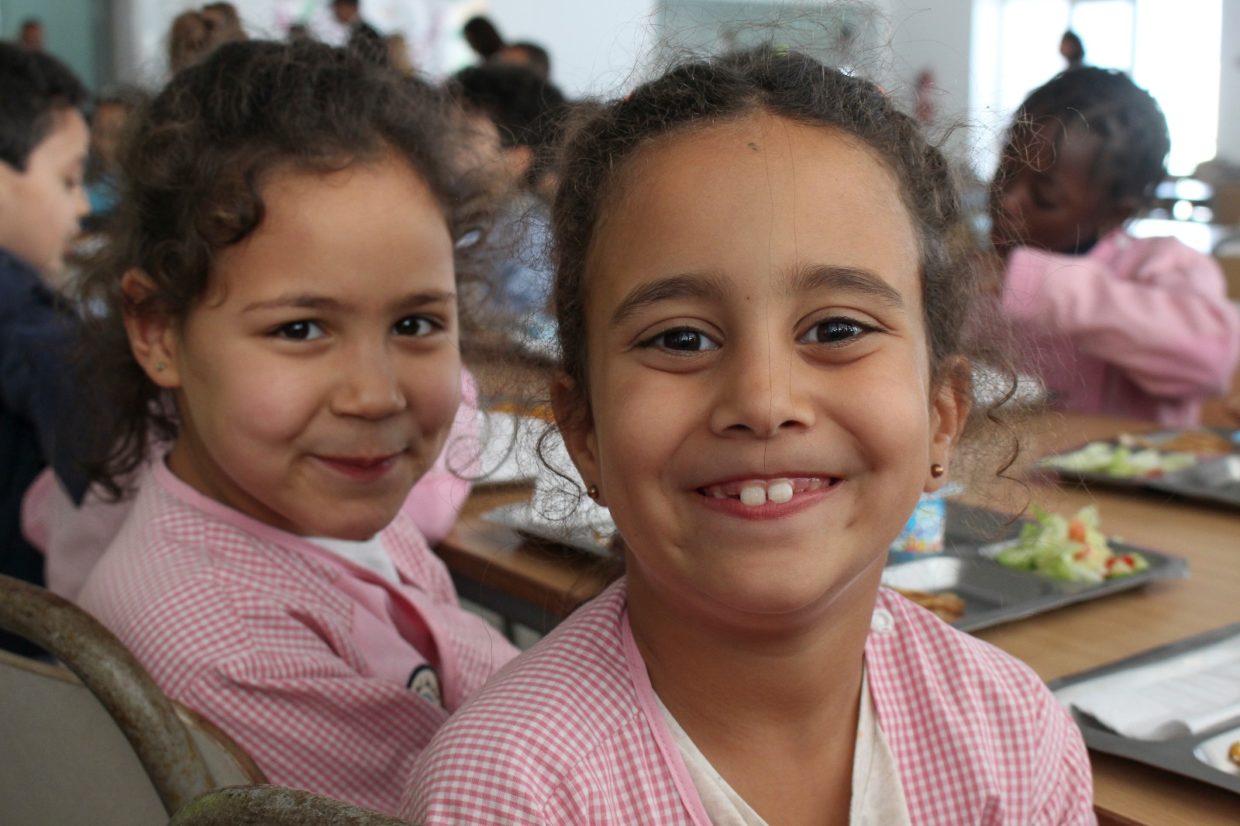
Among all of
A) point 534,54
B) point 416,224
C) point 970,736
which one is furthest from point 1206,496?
point 534,54

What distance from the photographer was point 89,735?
730 millimetres

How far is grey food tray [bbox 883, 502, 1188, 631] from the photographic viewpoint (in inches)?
45.0

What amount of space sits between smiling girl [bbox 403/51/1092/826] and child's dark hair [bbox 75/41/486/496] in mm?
370

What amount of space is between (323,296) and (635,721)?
51 cm

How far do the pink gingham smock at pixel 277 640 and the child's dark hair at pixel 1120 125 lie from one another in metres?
1.68

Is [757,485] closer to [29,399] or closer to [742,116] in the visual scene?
[742,116]

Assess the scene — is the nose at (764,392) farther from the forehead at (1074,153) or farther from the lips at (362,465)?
the forehead at (1074,153)

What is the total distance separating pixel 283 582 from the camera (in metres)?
1.10

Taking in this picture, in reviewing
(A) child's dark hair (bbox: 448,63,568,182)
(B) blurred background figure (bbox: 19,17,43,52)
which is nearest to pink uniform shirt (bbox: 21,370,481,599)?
(A) child's dark hair (bbox: 448,63,568,182)

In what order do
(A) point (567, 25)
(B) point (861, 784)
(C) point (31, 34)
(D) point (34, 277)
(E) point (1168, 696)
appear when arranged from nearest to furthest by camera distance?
(B) point (861, 784), (E) point (1168, 696), (D) point (34, 277), (C) point (31, 34), (A) point (567, 25)

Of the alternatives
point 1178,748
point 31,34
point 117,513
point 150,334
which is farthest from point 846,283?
point 31,34

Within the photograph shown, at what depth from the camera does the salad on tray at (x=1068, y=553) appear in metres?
1.23

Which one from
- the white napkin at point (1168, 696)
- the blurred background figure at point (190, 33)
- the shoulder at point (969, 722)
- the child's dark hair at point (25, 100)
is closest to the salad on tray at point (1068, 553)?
the white napkin at point (1168, 696)

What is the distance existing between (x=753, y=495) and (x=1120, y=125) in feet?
6.33
